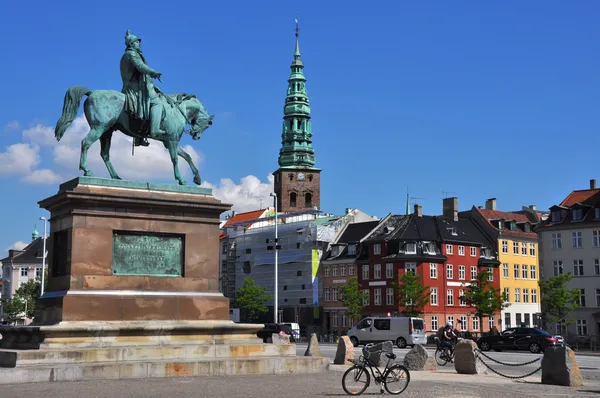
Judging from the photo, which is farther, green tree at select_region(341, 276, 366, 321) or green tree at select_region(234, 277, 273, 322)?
green tree at select_region(234, 277, 273, 322)

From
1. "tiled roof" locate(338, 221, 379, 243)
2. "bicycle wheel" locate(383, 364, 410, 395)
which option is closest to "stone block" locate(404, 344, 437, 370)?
"bicycle wheel" locate(383, 364, 410, 395)

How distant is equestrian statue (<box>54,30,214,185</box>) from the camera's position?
73.9ft

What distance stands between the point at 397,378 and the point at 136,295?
23.2 feet

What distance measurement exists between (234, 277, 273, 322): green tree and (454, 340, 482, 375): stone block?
7106cm

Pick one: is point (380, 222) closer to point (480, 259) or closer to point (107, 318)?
point (480, 259)

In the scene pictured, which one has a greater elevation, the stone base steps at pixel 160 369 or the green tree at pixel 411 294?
the green tree at pixel 411 294

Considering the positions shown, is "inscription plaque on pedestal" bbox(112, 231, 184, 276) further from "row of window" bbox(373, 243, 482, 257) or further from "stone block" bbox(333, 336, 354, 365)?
"row of window" bbox(373, 243, 482, 257)

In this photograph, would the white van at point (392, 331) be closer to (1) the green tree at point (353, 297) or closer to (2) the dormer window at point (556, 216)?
(2) the dormer window at point (556, 216)

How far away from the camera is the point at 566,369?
20.6 metres

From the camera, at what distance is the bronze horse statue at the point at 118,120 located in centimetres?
2245

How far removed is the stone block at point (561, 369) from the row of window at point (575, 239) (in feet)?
174

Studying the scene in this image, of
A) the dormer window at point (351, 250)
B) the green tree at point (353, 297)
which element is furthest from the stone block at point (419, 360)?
the dormer window at point (351, 250)

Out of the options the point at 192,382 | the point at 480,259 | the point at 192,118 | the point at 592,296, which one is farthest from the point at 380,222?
A: the point at 192,382

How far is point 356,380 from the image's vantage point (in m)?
17.4
